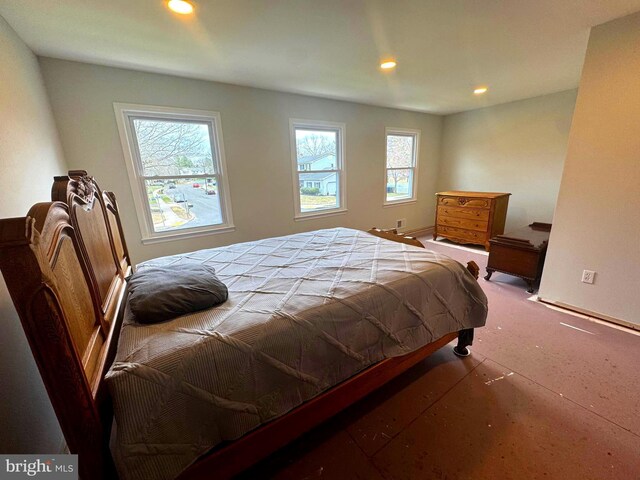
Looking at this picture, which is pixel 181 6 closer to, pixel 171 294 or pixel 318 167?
pixel 171 294

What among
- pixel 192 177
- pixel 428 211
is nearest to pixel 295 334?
pixel 192 177

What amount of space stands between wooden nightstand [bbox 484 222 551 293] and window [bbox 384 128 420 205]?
7.01 feet

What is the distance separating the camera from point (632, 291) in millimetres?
2047

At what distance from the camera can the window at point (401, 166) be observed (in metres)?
4.71

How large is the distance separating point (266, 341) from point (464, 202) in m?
4.35

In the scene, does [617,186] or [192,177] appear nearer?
[617,186]

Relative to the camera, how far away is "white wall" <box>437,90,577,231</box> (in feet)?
12.5

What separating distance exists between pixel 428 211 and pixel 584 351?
13.0 feet

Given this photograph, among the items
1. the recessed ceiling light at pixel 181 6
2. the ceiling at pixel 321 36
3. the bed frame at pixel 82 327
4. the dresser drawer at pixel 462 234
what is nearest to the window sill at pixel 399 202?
the dresser drawer at pixel 462 234

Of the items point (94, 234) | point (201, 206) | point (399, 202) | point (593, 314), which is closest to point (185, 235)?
point (201, 206)

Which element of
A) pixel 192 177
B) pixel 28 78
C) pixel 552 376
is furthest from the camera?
pixel 192 177

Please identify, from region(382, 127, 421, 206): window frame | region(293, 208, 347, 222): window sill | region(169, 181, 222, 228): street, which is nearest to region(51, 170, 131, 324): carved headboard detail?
region(169, 181, 222, 228): street

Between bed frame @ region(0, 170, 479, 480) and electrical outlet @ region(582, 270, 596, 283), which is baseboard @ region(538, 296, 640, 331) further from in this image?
bed frame @ region(0, 170, 479, 480)

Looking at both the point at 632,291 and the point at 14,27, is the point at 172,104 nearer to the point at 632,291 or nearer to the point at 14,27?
the point at 14,27
